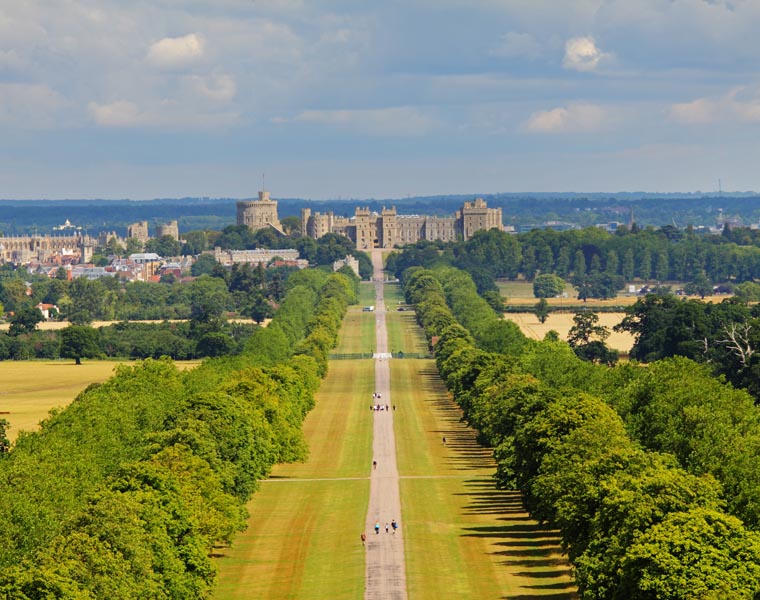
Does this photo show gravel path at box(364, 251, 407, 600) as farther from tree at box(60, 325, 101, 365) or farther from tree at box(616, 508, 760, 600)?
tree at box(60, 325, 101, 365)

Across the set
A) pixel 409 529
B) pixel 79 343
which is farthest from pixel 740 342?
pixel 79 343

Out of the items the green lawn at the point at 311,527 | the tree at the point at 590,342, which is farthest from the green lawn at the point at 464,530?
the tree at the point at 590,342

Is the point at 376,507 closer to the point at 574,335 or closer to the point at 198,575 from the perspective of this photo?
the point at 198,575

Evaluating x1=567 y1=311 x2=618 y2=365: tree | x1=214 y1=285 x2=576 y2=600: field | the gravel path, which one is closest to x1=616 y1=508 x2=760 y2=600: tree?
x1=214 y1=285 x2=576 y2=600: field

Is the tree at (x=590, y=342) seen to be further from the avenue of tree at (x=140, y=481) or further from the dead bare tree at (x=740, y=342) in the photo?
the avenue of tree at (x=140, y=481)

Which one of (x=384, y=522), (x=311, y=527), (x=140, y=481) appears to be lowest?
(x=311, y=527)

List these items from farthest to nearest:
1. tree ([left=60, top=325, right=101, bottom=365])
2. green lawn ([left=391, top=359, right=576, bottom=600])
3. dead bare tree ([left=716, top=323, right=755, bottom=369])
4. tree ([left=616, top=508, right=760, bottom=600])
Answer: tree ([left=60, top=325, right=101, bottom=365]) < dead bare tree ([left=716, top=323, right=755, bottom=369]) < green lawn ([left=391, top=359, right=576, bottom=600]) < tree ([left=616, top=508, right=760, bottom=600])

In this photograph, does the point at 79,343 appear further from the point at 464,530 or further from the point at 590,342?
the point at 464,530
